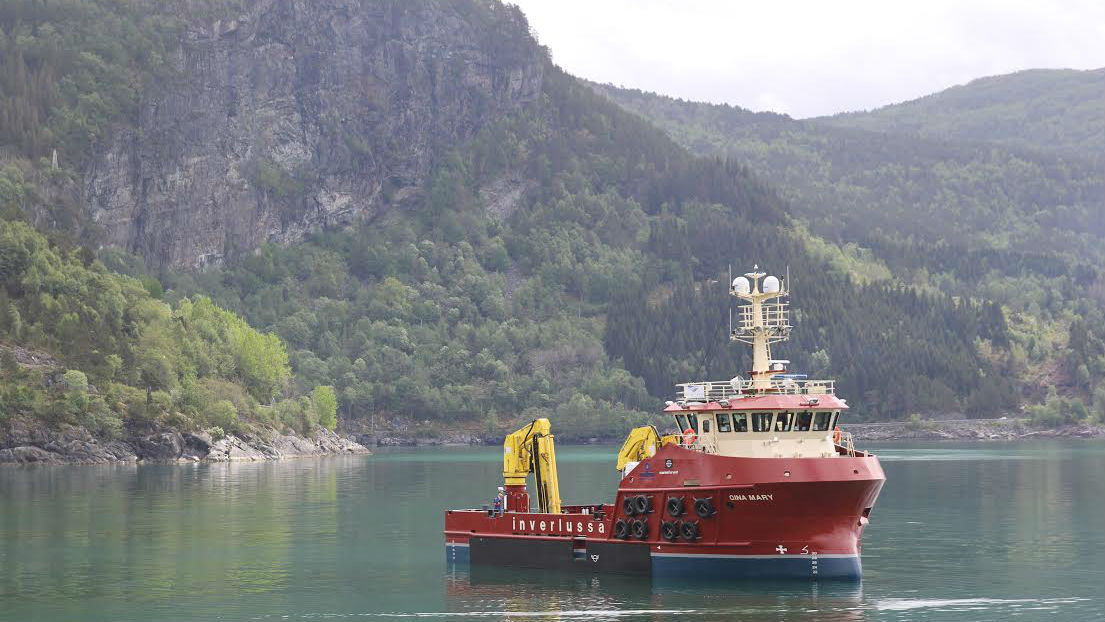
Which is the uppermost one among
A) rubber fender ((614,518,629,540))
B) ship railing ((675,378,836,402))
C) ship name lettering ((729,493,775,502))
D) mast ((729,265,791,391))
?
mast ((729,265,791,391))

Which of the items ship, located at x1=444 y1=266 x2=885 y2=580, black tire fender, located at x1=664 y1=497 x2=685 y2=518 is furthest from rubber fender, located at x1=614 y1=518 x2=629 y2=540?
black tire fender, located at x1=664 y1=497 x2=685 y2=518

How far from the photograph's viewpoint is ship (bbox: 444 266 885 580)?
68000 millimetres

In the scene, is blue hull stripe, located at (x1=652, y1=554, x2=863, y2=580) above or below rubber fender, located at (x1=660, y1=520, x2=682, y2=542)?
below

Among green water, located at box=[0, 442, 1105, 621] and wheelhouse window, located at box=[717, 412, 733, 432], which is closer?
green water, located at box=[0, 442, 1105, 621]

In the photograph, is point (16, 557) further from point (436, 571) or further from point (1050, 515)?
point (1050, 515)

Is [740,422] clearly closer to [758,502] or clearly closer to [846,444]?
[758,502]

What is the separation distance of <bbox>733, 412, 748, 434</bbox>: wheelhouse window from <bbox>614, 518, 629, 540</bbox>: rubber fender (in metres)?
6.86

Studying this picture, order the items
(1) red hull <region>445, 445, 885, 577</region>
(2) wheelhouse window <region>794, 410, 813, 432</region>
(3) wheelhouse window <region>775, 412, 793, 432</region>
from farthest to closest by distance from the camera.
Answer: (2) wheelhouse window <region>794, 410, 813, 432</region> → (3) wheelhouse window <region>775, 412, 793, 432</region> → (1) red hull <region>445, 445, 885, 577</region>

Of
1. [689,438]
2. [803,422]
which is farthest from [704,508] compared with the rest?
[803,422]

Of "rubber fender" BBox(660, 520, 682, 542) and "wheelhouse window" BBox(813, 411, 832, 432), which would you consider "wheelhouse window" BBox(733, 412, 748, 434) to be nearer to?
"wheelhouse window" BBox(813, 411, 832, 432)

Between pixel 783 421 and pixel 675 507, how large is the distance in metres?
6.18

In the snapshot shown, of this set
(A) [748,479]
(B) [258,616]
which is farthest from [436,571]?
(A) [748,479]

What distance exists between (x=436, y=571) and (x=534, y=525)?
797 cm

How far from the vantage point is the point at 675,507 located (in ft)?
231
